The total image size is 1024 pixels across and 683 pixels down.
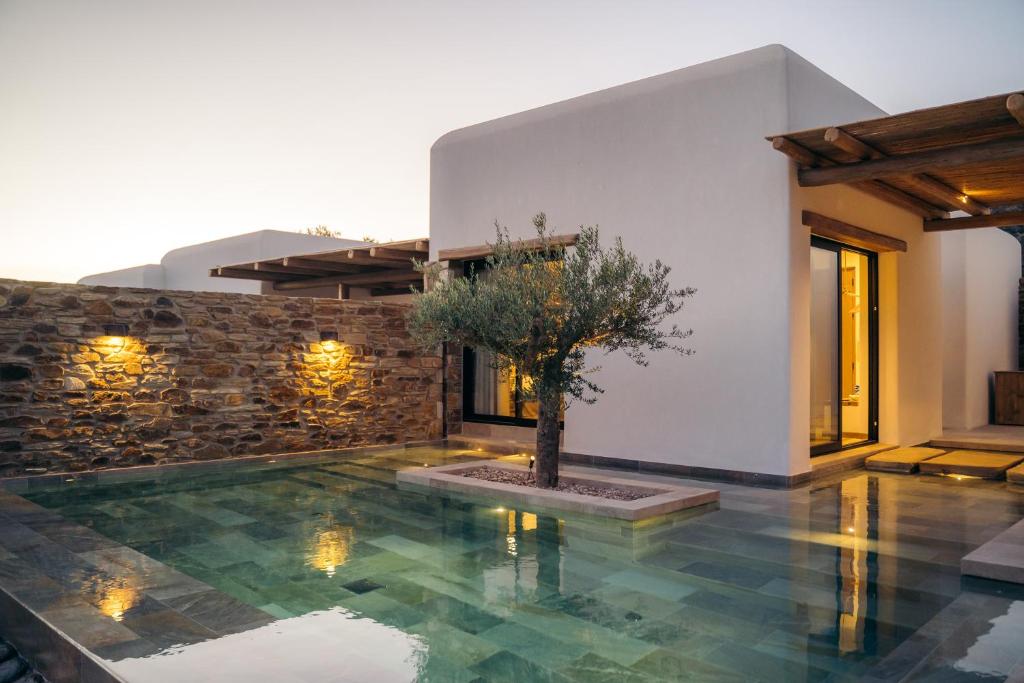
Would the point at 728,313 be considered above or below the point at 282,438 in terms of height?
above

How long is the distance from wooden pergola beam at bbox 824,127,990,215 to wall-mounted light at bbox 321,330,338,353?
646 cm

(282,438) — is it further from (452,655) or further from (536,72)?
(536,72)

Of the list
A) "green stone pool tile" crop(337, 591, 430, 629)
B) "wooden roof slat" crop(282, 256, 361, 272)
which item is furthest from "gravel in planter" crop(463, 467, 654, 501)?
"wooden roof slat" crop(282, 256, 361, 272)

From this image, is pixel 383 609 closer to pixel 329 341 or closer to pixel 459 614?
pixel 459 614

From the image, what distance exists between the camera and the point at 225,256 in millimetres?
19984

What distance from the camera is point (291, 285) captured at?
15.9 meters

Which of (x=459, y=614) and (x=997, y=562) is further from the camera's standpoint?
(x=997, y=562)

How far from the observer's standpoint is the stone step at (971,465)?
312 inches

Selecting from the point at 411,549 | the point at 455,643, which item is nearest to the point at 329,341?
the point at 411,549

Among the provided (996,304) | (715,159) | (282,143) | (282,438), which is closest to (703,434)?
(715,159)

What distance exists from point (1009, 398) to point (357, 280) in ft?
39.7

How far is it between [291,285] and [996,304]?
14.0m

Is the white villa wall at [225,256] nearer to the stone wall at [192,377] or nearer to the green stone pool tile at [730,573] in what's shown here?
the stone wall at [192,377]

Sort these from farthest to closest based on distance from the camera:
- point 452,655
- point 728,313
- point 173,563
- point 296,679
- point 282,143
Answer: point 282,143 < point 728,313 < point 173,563 < point 452,655 < point 296,679
